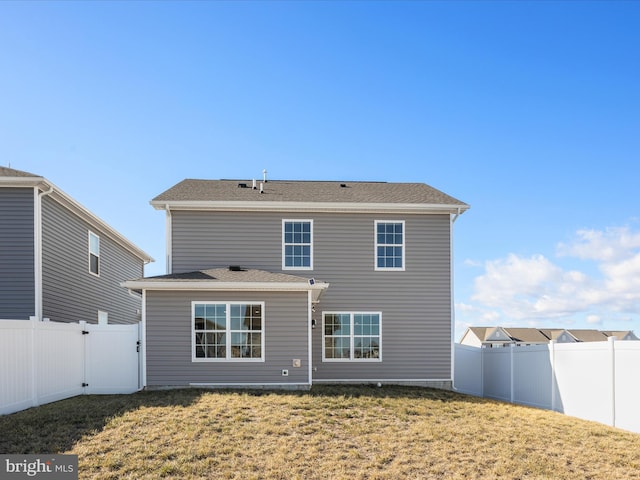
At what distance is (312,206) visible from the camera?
16172mm

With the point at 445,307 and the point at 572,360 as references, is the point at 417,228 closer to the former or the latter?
the point at 445,307

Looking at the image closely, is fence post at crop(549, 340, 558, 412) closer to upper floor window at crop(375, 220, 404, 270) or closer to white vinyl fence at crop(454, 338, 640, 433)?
white vinyl fence at crop(454, 338, 640, 433)

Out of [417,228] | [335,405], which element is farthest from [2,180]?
[417,228]

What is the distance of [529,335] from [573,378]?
119 feet

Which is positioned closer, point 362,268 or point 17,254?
point 17,254

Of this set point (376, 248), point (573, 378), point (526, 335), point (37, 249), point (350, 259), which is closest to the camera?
point (573, 378)

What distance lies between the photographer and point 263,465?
8.02 meters

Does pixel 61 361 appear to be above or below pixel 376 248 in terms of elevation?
below

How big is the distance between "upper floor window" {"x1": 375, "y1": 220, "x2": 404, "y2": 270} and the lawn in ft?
16.7

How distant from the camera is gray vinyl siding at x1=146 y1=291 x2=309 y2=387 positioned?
13.9 m

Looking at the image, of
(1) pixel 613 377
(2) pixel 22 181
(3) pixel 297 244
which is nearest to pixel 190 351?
(3) pixel 297 244

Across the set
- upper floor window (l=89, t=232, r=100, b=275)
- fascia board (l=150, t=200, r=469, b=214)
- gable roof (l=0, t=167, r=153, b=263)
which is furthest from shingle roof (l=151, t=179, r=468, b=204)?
upper floor window (l=89, t=232, r=100, b=275)

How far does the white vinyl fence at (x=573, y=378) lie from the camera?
36.8 ft

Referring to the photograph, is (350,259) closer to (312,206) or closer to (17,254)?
(312,206)
